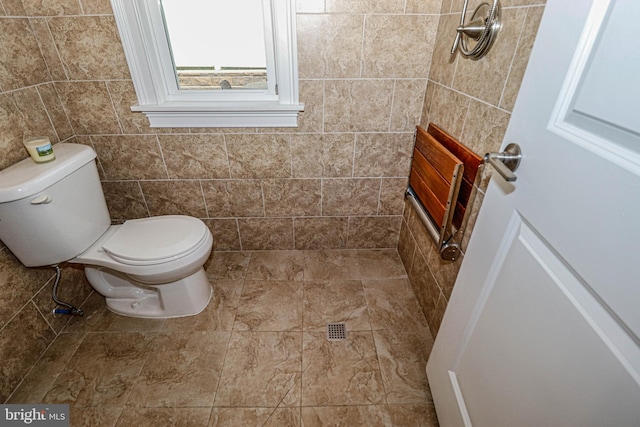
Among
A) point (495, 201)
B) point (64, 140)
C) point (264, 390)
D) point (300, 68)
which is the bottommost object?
point (264, 390)

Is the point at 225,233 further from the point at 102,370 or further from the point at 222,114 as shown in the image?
the point at 102,370

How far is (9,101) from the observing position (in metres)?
1.24

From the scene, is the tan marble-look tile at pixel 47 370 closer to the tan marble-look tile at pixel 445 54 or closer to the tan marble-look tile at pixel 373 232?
the tan marble-look tile at pixel 373 232

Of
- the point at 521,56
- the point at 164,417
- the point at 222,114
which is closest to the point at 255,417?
the point at 164,417

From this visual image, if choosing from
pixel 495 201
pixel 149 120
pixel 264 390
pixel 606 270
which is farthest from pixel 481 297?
pixel 149 120

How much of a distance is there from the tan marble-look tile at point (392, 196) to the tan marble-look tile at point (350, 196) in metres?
0.04

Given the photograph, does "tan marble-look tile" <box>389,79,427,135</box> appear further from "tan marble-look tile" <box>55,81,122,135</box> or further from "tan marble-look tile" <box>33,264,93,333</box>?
"tan marble-look tile" <box>33,264,93,333</box>

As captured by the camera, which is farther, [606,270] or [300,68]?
[300,68]

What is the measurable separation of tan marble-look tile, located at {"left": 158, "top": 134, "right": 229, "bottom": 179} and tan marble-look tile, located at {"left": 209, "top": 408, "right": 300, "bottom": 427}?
114 centimetres

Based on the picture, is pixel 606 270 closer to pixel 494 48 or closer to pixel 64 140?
pixel 494 48

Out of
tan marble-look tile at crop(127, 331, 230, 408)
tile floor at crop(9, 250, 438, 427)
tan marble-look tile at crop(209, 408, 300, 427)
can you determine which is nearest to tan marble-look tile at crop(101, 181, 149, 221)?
tile floor at crop(9, 250, 438, 427)

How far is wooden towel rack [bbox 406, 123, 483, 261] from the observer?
3.59 ft

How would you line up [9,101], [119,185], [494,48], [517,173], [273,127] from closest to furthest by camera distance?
[517,173]
[494,48]
[9,101]
[273,127]
[119,185]

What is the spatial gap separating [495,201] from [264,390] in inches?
43.7
